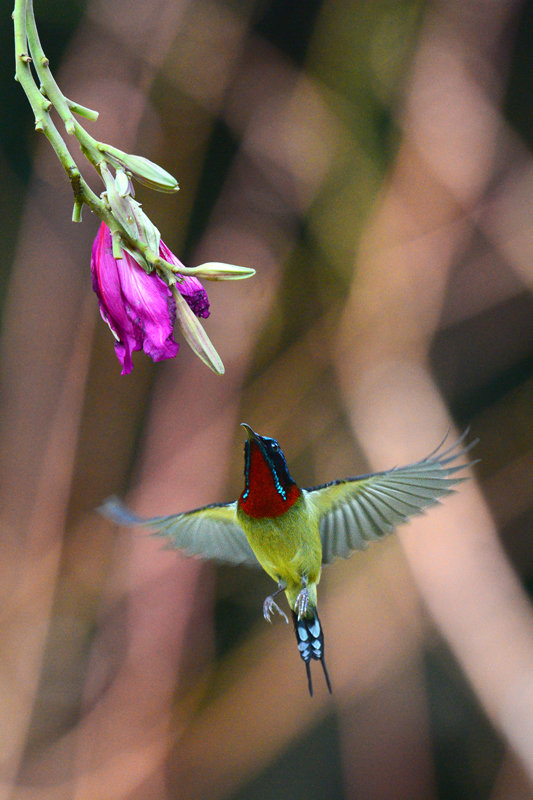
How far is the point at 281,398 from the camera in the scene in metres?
1.48

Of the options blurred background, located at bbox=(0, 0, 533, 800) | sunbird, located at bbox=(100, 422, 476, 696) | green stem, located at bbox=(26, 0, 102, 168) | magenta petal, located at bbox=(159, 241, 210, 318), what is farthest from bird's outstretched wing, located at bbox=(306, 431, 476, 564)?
blurred background, located at bbox=(0, 0, 533, 800)

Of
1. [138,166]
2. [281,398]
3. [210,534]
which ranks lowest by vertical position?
[210,534]

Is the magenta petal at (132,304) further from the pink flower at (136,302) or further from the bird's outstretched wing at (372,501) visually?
the bird's outstretched wing at (372,501)

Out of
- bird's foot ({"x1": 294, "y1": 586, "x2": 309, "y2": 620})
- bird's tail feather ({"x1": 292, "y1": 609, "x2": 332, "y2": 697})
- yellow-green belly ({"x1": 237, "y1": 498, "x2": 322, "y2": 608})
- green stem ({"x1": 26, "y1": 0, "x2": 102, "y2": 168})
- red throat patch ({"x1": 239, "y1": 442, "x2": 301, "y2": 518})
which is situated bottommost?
bird's tail feather ({"x1": 292, "y1": 609, "x2": 332, "y2": 697})

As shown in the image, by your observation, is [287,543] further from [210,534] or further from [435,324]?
[435,324]

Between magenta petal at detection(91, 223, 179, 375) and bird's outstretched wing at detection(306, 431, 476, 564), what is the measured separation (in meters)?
0.30

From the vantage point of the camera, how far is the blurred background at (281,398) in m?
1.35

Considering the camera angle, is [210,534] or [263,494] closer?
[263,494]

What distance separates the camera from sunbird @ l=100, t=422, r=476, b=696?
0.64 meters

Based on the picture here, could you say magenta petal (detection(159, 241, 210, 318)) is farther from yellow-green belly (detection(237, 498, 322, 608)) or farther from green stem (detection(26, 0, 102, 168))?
yellow-green belly (detection(237, 498, 322, 608))

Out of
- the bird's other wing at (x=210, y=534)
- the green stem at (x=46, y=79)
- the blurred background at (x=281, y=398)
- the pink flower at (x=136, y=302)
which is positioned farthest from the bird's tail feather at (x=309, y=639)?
the blurred background at (x=281, y=398)

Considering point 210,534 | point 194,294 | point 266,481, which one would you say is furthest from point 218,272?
point 210,534

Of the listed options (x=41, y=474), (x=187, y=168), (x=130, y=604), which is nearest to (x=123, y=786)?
(x=130, y=604)

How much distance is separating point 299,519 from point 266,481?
74 mm
